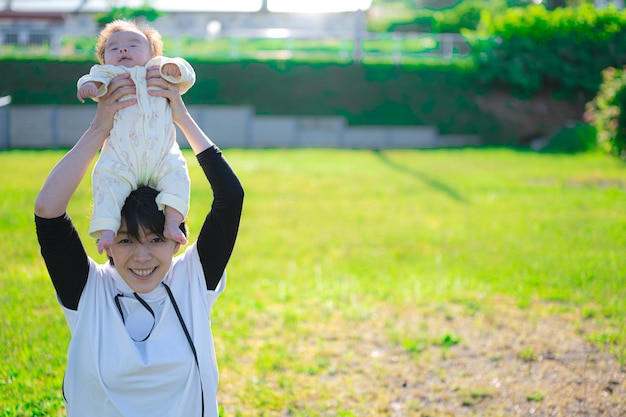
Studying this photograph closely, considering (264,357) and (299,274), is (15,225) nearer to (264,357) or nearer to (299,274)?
Answer: (299,274)

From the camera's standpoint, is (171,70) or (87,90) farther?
(171,70)

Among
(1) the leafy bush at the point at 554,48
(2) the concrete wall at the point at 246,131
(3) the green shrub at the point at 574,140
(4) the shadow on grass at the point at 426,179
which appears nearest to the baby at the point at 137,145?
(4) the shadow on grass at the point at 426,179

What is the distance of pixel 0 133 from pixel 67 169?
1736 centimetres

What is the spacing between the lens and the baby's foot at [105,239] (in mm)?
2113

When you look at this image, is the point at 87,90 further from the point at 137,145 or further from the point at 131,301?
the point at 131,301

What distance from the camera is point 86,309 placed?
2244 millimetres

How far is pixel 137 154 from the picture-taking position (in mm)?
2219

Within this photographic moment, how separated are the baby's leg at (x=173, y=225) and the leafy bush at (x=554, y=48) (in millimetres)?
19277

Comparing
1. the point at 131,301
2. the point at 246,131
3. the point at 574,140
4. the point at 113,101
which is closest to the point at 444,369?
the point at 131,301

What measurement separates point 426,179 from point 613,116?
5.38 meters

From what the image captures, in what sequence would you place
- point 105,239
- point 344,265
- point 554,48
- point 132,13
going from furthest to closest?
1. point 132,13
2. point 554,48
3. point 344,265
4. point 105,239

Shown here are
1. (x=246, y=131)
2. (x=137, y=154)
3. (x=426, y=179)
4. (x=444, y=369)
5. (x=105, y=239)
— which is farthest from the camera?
(x=246, y=131)

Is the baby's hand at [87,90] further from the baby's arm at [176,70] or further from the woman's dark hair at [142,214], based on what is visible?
the woman's dark hair at [142,214]

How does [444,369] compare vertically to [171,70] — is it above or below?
below
